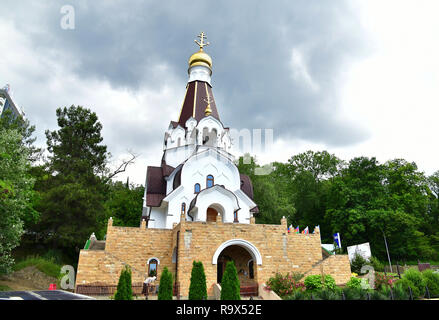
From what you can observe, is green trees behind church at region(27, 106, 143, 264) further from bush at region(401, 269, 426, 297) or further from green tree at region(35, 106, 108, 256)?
bush at region(401, 269, 426, 297)

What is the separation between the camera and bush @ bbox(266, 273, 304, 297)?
1234cm

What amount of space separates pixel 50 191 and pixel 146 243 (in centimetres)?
826

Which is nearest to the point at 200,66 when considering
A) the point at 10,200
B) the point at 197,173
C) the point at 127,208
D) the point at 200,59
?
the point at 200,59

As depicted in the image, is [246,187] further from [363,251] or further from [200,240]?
[200,240]

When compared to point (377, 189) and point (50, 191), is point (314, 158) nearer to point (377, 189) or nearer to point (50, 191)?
point (377, 189)

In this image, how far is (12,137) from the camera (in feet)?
46.5

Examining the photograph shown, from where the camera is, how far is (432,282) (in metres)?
12.9

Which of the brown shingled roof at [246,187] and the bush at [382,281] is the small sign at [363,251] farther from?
the brown shingled roof at [246,187]

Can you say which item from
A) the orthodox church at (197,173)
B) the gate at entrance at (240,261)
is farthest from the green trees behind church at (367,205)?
the gate at entrance at (240,261)

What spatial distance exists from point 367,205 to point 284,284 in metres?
20.3
